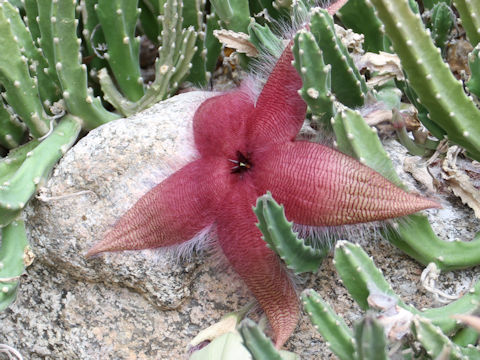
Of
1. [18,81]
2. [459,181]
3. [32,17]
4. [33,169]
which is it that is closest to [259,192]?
[459,181]

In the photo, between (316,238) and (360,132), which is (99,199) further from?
(360,132)

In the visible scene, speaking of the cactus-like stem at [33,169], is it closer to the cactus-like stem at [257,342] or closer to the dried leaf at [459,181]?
the cactus-like stem at [257,342]

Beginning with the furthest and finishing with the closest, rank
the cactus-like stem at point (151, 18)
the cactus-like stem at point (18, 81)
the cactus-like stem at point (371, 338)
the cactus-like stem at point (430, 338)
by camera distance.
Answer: the cactus-like stem at point (151, 18) < the cactus-like stem at point (18, 81) < the cactus-like stem at point (430, 338) < the cactus-like stem at point (371, 338)

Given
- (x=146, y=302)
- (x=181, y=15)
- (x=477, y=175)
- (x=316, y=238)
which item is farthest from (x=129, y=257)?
(x=477, y=175)

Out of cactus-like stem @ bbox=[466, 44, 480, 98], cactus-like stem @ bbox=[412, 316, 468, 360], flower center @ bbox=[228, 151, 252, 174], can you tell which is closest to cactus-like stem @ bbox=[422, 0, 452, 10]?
cactus-like stem @ bbox=[466, 44, 480, 98]

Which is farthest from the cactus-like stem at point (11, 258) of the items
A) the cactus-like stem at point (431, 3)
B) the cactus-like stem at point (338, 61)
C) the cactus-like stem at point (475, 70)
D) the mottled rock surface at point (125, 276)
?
the cactus-like stem at point (431, 3)

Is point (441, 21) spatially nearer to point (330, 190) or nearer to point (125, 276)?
point (330, 190)
